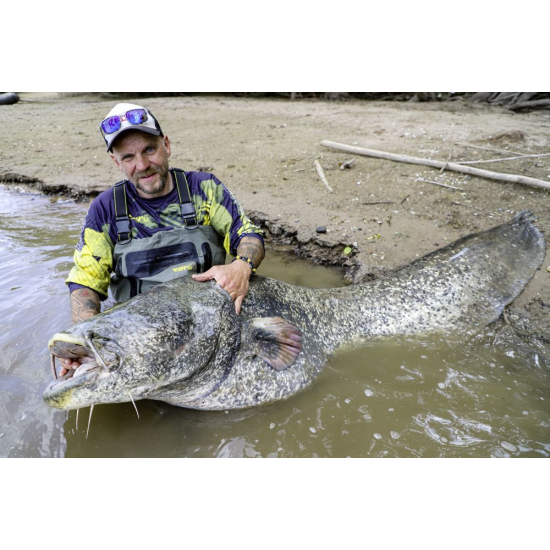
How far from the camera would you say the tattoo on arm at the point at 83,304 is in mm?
2749

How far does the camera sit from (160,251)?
3094 mm

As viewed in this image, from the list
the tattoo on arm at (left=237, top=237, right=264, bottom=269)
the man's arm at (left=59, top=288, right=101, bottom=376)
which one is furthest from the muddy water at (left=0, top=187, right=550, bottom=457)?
the tattoo on arm at (left=237, top=237, right=264, bottom=269)

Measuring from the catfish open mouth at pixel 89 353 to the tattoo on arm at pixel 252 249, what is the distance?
4.09 ft

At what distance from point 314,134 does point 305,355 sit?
227 inches

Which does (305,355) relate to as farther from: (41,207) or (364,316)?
(41,207)

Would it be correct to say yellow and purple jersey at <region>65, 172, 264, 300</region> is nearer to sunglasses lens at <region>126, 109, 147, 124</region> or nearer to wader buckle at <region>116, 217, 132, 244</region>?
wader buckle at <region>116, 217, 132, 244</region>

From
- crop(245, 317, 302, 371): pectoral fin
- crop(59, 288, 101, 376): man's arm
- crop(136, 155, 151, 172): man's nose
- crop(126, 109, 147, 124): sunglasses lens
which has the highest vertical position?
crop(126, 109, 147, 124): sunglasses lens

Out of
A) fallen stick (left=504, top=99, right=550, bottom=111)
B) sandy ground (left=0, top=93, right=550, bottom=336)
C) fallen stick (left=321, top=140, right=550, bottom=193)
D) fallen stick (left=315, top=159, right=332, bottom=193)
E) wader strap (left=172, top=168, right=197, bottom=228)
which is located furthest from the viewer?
fallen stick (left=504, top=99, right=550, bottom=111)

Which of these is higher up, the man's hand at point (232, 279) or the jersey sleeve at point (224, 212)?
the jersey sleeve at point (224, 212)

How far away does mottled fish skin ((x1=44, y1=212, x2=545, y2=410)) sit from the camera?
6.97 ft

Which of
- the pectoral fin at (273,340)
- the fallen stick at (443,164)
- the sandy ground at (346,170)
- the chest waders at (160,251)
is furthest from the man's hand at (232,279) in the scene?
the fallen stick at (443,164)

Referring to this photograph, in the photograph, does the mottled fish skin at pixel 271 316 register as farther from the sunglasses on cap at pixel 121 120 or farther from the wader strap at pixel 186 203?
the sunglasses on cap at pixel 121 120

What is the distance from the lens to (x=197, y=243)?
320cm

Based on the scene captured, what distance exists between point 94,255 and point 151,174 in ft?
2.47
